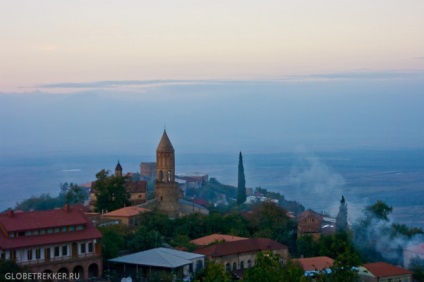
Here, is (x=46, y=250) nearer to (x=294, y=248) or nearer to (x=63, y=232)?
(x=63, y=232)

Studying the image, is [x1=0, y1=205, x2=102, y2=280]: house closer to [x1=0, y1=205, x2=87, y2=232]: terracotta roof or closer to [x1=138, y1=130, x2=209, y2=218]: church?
[x1=0, y1=205, x2=87, y2=232]: terracotta roof

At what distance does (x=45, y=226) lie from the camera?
33.4m

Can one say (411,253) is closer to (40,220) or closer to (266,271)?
(266,271)

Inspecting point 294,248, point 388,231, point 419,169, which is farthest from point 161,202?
point 419,169

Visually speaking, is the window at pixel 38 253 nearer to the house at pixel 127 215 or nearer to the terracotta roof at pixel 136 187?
the house at pixel 127 215

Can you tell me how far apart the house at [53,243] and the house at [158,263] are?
3.70 ft

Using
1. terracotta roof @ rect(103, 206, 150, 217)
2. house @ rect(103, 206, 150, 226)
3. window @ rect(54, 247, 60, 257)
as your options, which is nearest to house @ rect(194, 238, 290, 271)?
window @ rect(54, 247, 60, 257)

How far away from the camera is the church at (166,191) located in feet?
171

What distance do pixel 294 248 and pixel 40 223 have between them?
16466 mm

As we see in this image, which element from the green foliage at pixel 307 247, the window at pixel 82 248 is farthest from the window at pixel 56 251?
the green foliage at pixel 307 247

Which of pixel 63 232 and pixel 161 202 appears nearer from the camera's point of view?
pixel 63 232

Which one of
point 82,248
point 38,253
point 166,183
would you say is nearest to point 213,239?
point 82,248

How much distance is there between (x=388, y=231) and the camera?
47.3m

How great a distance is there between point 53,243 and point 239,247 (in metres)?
9.26
